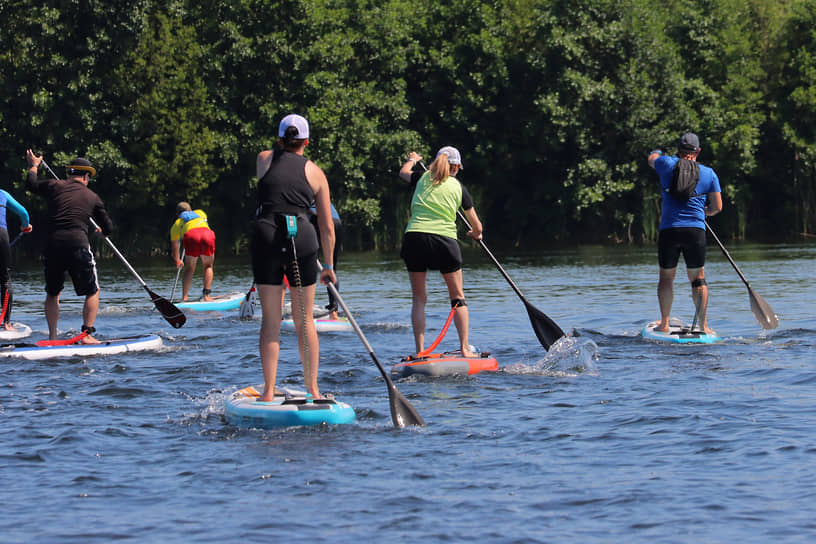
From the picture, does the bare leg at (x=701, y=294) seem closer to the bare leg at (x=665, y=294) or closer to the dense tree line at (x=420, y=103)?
the bare leg at (x=665, y=294)

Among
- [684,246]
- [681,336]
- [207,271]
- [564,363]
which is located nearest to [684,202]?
[684,246]

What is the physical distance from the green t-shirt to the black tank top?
8.45 ft

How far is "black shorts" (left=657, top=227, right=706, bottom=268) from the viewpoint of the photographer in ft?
39.5

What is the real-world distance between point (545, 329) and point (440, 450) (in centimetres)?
446

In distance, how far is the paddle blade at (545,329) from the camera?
11.1 meters

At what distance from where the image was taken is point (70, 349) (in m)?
11.5

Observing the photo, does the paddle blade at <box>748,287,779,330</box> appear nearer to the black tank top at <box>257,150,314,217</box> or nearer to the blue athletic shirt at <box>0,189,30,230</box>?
the black tank top at <box>257,150,314,217</box>

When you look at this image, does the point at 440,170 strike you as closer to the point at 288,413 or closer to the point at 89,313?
the point at 288,413

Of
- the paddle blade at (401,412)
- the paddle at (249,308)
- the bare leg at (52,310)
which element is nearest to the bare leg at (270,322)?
the paddle blade at (401,412)

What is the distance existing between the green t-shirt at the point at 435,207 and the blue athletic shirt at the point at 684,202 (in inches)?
118

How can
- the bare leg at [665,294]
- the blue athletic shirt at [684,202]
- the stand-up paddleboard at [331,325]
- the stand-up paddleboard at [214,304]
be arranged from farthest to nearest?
1. the stand-up paddleboard at [214,304]
2. the stand-up paddleboard at [331,325]
3. the bare leg at [665,294]
4. the blue athletic shirt at [684,202]

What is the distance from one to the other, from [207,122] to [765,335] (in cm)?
3909

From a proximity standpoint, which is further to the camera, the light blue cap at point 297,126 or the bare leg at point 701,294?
the bare leg at point 701,294

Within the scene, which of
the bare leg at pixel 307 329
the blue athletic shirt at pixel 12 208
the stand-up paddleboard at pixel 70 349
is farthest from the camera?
the blue athletic shirt at pixel 12 208
